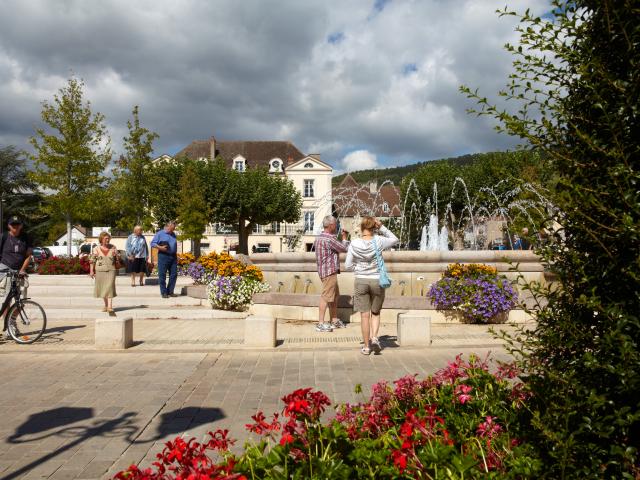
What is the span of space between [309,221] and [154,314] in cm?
5034

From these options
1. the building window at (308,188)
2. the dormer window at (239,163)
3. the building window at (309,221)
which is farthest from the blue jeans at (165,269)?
the dormer window at (239,163)

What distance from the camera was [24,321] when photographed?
902 cm

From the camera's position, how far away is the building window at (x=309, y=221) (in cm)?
6197

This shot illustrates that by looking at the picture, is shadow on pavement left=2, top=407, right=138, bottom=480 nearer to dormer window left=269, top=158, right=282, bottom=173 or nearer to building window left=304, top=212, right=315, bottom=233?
building window left=304, top=212, right=315, bottom=233

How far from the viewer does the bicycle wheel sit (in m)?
8.98

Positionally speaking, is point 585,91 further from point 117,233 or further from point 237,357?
point 117,233

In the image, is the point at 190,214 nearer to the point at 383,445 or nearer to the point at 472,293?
the point at 472,293

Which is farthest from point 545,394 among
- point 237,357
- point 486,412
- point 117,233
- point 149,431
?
point 117,233

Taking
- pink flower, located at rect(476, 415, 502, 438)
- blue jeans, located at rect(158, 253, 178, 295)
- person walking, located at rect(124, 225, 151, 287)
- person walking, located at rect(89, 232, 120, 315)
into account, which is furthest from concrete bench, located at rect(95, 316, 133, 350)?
person walking, located at rect(124, 225, 151, 287)

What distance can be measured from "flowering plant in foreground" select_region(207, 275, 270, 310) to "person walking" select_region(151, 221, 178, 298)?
1.57 metres

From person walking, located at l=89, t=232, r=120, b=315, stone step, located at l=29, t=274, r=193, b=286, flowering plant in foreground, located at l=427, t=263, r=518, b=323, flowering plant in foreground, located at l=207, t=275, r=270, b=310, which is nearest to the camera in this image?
flowering plant in foreground, located at l=427, t=263, r=518, b=323

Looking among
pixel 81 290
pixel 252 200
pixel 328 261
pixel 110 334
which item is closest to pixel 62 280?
pixel 81 290

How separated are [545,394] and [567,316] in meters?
0.40

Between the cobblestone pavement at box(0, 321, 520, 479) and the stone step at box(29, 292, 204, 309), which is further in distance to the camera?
the stone step at box(29, 292, 204, 309)
